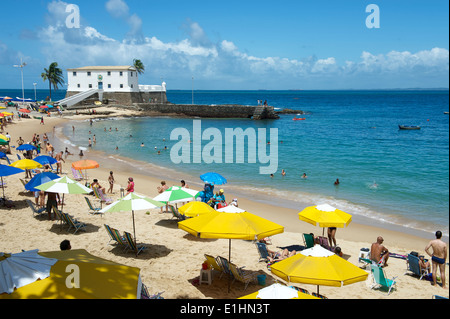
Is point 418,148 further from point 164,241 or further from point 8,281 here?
point 8,281

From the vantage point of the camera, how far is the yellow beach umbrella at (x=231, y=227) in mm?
7367

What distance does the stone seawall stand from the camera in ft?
229

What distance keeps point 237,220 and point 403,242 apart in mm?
8374

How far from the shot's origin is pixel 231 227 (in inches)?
295

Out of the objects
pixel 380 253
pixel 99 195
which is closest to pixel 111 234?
pixel 99 195

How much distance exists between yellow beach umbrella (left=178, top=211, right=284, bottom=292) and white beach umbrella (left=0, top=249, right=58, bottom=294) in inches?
127

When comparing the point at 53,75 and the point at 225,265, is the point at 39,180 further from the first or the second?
the point at 53,75

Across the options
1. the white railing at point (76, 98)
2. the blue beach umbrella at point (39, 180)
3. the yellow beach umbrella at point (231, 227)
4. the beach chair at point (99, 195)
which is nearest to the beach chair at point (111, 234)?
the yellow beach umbrella at point (231, 227)

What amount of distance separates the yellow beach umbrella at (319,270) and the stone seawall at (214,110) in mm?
63458

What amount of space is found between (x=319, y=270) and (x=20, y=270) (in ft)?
15.4

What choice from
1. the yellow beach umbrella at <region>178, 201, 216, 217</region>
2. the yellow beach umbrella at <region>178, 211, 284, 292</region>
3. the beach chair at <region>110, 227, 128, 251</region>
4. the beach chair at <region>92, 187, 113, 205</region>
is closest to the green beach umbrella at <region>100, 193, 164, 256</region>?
the beach chair at <region>110, 227, 128, 251</region>

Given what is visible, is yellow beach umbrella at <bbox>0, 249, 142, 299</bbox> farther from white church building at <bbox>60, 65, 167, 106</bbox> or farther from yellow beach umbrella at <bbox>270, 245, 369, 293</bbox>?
white church building at <bbox>60, 65, 167, 106</bbox>
